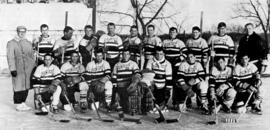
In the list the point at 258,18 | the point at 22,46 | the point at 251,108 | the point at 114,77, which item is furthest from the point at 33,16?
the point at 258,18

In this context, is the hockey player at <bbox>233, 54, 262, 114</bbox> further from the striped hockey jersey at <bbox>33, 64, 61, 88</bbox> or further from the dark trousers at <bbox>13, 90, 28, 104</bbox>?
the dark trousers at <bbox>13, 90, 28, 104</bbox>

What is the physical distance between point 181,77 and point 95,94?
5.10 ft

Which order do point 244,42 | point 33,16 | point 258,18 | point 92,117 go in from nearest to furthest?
point 92,117, point 244,42, point 33,16, point 258,18

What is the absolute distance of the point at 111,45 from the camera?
721 centimetres

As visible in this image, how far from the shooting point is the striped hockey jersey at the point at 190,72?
6.66 m

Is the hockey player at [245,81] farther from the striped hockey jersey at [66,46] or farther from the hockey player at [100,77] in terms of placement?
the striped hockey jersey at [66,46]

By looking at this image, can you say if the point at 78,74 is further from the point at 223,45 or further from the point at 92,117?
the point at 223,45

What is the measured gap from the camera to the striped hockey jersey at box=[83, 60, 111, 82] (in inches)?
264

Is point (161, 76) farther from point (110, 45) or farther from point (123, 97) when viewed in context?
point (110, 45)

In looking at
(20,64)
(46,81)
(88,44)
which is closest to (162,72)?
(88,44)

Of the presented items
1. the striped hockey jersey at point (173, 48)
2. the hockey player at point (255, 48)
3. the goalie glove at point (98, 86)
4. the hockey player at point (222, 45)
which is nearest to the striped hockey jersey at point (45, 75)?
the goalie glove at point (98, 86)

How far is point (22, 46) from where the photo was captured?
7020 mm

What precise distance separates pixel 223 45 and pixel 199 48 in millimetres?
438

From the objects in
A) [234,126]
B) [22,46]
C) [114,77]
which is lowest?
[234,126]
